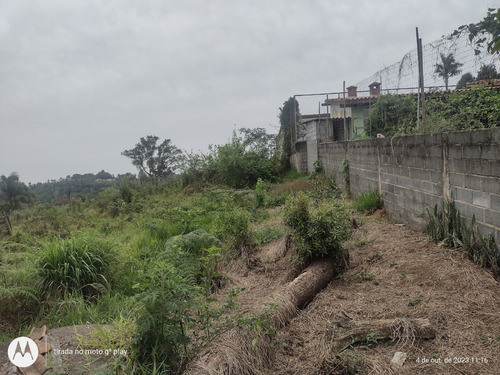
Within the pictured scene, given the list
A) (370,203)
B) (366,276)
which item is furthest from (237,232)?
(370,203)

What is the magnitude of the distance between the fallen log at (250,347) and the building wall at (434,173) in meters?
1.86

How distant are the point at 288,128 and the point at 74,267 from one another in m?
12.8

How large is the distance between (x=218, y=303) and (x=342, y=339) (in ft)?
4.92

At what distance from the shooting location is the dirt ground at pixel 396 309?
2.14 meters

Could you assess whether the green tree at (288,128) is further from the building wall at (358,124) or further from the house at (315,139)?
the building wall at (358,124)

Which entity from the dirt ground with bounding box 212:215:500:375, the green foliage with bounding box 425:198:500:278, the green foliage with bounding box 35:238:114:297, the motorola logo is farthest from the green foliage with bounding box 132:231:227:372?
the green foliage with bounding box 425:198:500:278

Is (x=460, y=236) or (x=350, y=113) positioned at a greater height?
(x=350, y=113)

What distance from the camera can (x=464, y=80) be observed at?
5301 mm

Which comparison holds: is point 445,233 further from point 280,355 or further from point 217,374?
point 217,374

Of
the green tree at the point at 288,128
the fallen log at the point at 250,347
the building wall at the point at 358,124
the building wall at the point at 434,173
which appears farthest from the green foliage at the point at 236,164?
the fallen log at the point at 250,347

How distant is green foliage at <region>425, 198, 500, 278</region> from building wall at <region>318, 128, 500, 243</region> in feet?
0.29

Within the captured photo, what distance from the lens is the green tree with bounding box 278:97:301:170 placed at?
15000 mm

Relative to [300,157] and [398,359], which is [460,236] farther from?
[300,157]

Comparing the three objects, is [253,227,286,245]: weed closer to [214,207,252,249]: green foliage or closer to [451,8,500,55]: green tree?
[214,207,252,249]: green foliage
